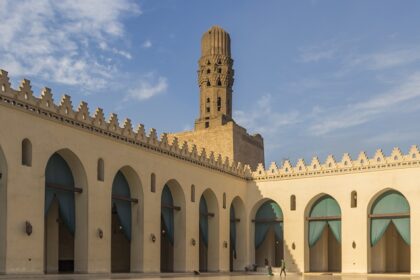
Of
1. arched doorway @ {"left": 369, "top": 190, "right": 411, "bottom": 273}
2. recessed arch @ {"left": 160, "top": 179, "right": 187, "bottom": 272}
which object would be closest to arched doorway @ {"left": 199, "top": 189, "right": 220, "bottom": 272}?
recessed arch @ {"left": 160, "top": 179, "right": 187, "bottom": 272}

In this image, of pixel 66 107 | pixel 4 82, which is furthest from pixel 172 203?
pixel 4 82

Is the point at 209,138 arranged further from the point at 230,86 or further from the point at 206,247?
the point at 206,247

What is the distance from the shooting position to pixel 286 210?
38.0 meters

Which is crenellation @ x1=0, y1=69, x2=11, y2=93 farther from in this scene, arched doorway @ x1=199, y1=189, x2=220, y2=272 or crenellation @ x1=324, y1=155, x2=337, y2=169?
crenellation @ x1=324, y1=155, x2=337, y2=169

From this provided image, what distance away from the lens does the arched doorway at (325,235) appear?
120ft

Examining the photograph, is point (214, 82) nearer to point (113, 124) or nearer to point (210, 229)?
point (210, 229)

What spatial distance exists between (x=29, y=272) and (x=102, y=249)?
15.0 feet

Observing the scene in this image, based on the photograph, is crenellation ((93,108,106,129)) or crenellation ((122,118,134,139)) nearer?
crenellation ((93,108,106,129))

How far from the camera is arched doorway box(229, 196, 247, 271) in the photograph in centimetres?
3859

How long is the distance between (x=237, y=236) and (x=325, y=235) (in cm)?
526

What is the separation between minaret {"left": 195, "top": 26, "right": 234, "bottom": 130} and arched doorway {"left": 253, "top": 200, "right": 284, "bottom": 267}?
11915mm

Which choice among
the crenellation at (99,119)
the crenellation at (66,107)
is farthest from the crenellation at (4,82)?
the crenellation at (99,119)

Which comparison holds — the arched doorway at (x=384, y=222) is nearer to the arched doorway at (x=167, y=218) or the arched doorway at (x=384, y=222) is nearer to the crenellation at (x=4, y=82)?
the arched doorway at (x=167, y=218)

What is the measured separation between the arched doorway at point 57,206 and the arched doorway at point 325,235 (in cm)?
1454
